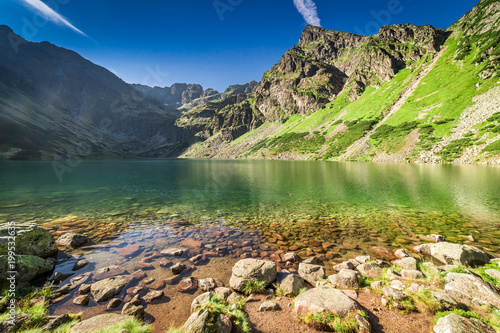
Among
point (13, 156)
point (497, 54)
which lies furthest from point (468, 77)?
point (13, 156)

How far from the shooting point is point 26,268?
11148 mm

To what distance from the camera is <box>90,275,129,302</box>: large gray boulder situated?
9789mm

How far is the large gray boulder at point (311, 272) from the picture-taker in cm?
1110

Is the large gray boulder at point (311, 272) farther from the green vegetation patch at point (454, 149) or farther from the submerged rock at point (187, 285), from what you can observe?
the green vegetation patch at point (454, 149)

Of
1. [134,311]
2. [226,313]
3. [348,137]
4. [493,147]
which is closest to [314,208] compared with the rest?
[226,313]

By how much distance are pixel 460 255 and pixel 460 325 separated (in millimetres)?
8353

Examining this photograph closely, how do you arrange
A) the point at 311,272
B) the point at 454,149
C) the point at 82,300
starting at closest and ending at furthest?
the point at 82,300 < the point at 311,272 < the point at 454,149

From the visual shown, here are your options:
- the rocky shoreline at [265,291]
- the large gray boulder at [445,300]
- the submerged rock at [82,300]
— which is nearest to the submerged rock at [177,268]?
the rocky shoreline at [265,291]

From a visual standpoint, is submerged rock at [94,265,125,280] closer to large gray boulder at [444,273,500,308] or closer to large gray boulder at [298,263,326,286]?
large gray boulder at [298,263,326,286]

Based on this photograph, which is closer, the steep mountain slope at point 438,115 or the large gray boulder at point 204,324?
the large gray boulder at point 204,324

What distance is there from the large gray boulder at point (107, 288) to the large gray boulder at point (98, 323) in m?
2.16

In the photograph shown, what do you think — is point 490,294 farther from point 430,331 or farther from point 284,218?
point 284,218

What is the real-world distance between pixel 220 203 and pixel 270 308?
75.7 ft

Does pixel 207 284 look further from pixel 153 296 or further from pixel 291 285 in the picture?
pixel 291 285
